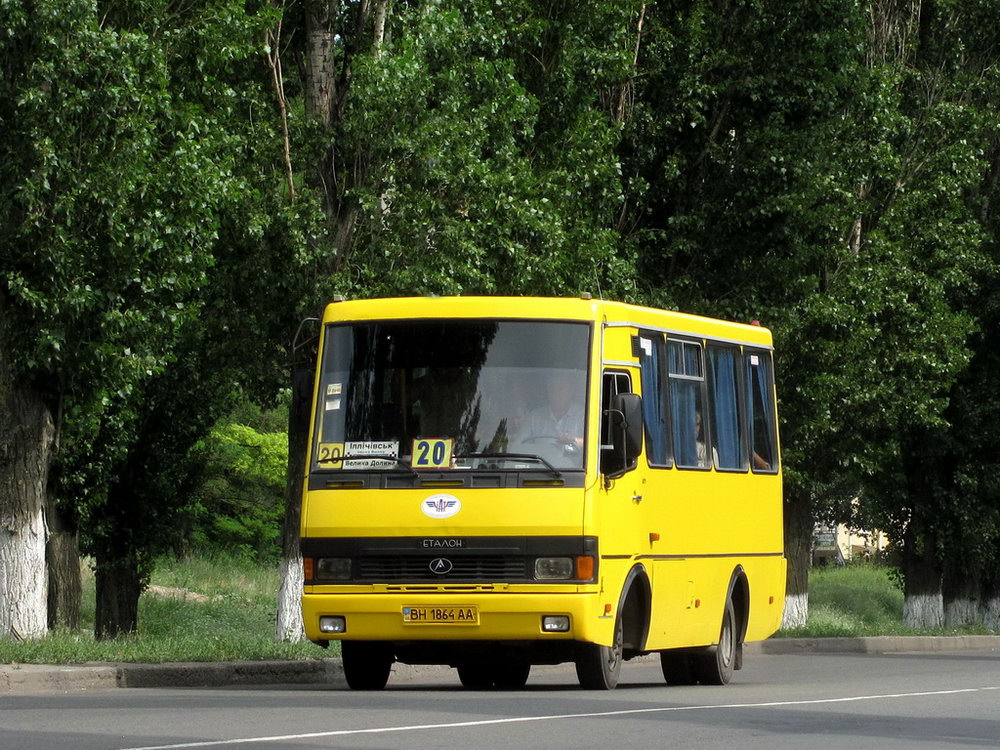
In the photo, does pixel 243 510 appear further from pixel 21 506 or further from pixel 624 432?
pixel 624 432

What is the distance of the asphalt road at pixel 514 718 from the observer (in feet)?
37.2

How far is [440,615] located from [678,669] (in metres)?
4.29

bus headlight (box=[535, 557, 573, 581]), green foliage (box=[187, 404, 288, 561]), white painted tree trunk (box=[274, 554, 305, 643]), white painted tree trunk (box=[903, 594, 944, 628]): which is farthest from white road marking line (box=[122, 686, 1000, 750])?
green foliage (box=[187, 404, 288, 561])

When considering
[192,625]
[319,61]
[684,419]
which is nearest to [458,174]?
[319,61]

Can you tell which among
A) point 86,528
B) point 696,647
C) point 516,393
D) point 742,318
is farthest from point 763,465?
point 86,528

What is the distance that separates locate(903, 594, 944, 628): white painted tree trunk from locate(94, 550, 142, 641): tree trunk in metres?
16.1

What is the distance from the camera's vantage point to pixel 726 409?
63.3 feet

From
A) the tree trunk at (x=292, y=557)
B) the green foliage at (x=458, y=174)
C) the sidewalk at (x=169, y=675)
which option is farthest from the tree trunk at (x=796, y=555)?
→ the sidewalk at (x=169, y=675)

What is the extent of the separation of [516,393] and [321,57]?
415 inches

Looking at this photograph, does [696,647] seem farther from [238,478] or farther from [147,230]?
[238,478]

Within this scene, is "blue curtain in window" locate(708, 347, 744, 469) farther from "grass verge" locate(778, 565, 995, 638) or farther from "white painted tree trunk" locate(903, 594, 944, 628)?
"white painted tree trunk" locate(903, 594, 944, 628)

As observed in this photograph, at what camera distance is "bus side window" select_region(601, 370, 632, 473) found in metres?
16.2

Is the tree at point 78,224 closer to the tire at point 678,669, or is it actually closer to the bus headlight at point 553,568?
the tire at point 678,669

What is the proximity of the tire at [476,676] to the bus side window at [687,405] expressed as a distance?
8.11ft
